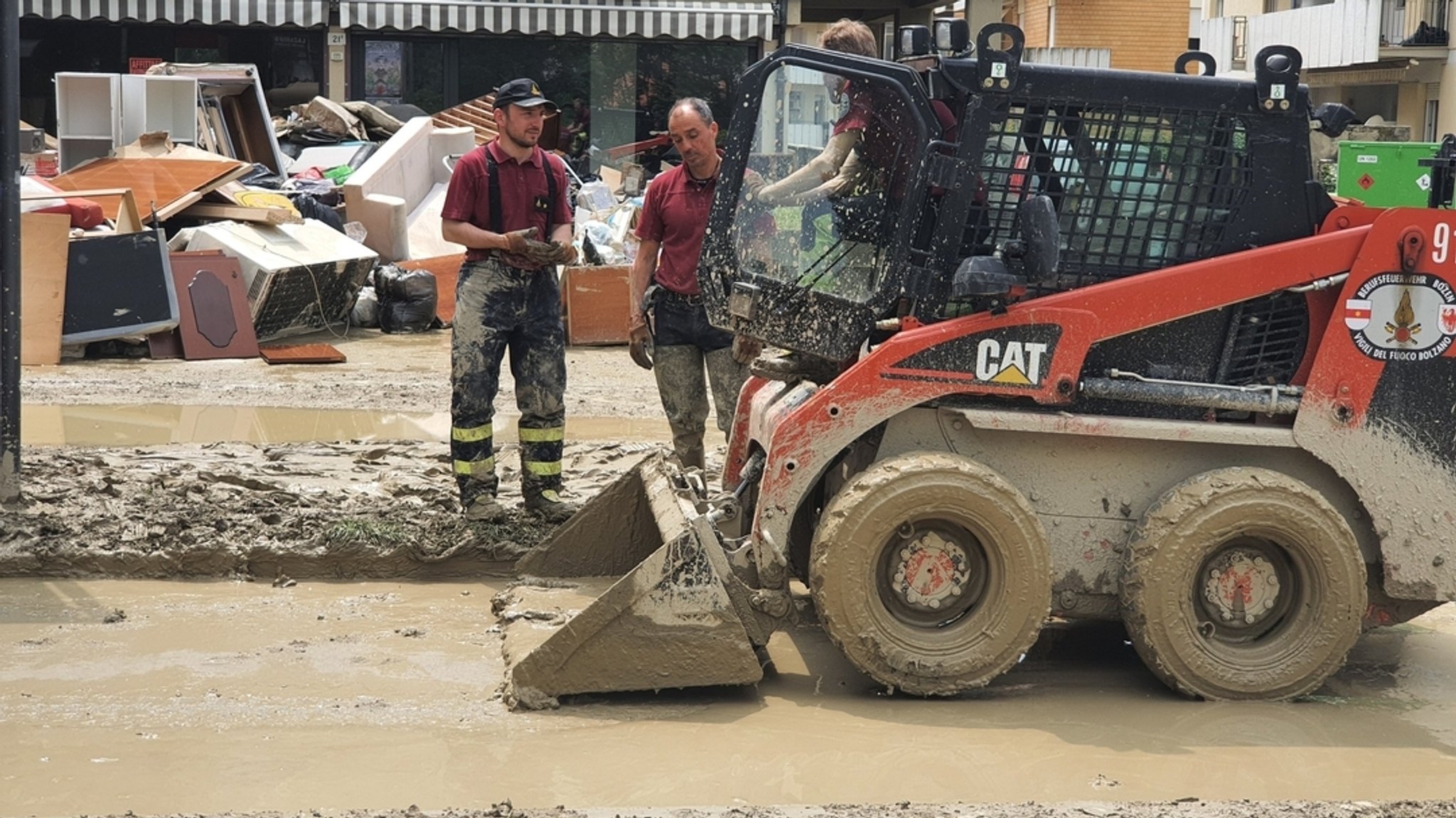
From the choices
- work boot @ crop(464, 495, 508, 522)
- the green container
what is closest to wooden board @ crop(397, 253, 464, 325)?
work boot @ crop(464, 495, 508, 522)

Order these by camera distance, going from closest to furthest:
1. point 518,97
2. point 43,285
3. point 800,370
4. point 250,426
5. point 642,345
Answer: point 800,370 → point 518,97 → point 642,345 → point 250,426 → point 43,285

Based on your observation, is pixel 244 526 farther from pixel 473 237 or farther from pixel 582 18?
pixel 582 18

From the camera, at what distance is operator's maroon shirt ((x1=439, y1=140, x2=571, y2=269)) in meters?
6.51

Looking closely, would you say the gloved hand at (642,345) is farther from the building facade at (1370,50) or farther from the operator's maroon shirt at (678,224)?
the building facade at (1370,50)

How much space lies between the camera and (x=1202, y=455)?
513 cm

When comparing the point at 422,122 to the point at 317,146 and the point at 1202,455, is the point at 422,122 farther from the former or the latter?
the point at 1202,455

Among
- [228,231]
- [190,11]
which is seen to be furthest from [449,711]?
[190,11]

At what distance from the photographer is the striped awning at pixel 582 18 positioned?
20.2 metres

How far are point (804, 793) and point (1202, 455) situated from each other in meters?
1.78

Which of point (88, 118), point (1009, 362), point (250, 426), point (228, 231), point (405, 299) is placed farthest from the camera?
point (88, 118)

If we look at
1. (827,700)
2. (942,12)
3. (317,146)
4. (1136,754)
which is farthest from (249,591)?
(942,12)

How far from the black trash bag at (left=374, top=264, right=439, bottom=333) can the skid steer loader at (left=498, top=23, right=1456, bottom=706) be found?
8110 mm

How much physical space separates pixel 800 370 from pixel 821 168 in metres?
0.69

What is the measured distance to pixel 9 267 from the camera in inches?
263
